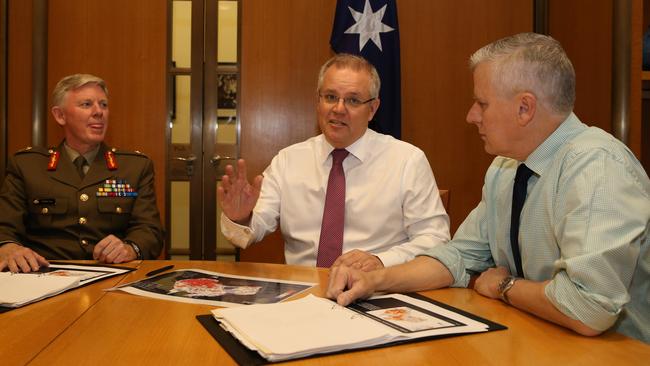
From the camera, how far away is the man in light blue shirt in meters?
Result: 1.07

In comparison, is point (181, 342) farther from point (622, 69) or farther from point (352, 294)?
point (622, 69)

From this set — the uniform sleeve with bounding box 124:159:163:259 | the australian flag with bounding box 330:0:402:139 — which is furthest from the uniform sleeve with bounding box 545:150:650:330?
the australian flag with bounding box 330:0:402:139

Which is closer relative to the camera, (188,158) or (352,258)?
(352,258)

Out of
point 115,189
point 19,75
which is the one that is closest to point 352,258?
point 115,189

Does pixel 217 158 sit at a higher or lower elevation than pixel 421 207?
higher

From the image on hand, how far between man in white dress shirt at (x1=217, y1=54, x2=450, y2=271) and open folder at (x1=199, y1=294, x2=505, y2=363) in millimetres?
822

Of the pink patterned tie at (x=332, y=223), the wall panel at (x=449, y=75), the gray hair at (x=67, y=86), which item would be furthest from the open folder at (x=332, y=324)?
the wall panel at (x=449, y=75)

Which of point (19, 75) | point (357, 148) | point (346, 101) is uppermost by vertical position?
point (19, 75)

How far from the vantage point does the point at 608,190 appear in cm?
112

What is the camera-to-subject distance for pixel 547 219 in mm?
1284

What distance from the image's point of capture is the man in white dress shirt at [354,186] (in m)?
2.07

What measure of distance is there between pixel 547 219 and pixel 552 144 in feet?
0.61

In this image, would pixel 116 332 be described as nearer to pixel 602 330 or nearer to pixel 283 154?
pixel 602 330

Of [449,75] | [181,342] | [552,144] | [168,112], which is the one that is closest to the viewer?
[181,342]
